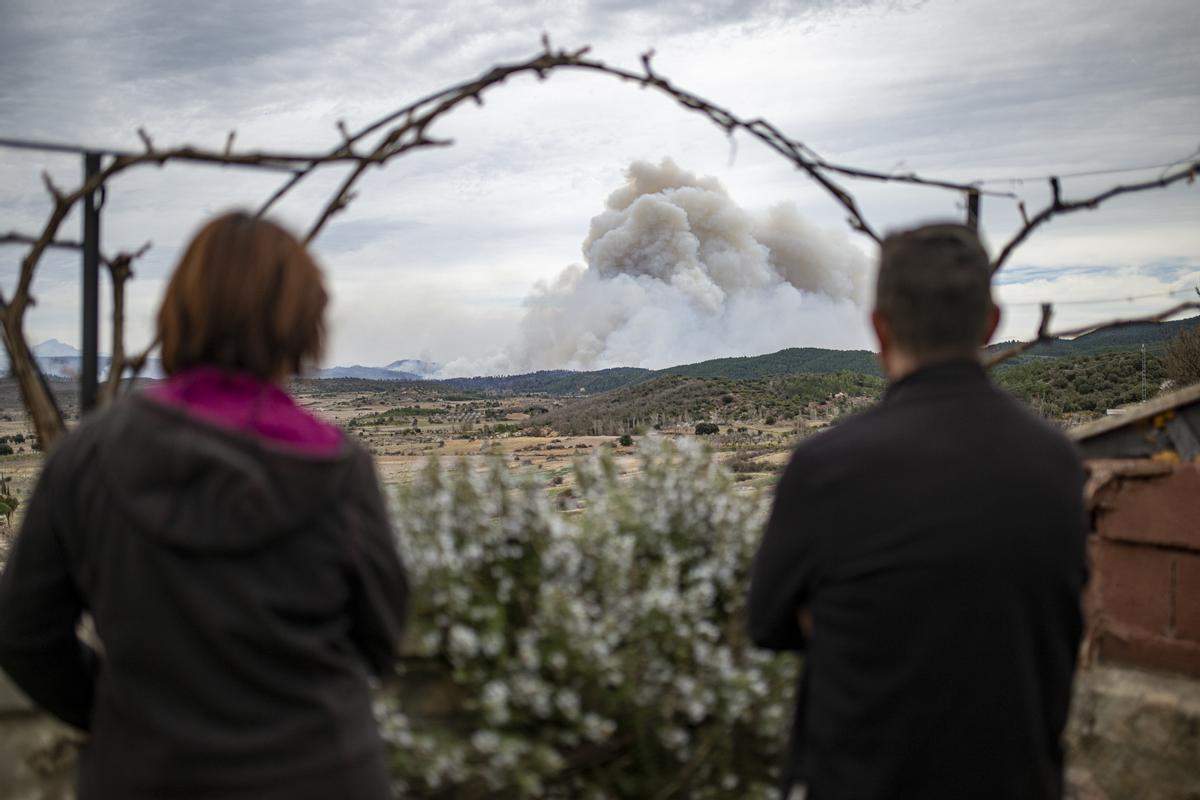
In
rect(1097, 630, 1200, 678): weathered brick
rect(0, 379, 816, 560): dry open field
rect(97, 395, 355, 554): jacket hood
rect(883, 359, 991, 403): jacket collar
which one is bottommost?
rect(0, 379, 816, 560): dry open field

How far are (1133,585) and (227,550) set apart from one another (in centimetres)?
323

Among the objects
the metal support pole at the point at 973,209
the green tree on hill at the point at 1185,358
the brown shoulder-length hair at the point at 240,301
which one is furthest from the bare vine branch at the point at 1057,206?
the green tree on hill at the point at 1185,358

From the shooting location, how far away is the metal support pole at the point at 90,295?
2.80m

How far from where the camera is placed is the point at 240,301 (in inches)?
62.5

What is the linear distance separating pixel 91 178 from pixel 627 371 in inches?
3357

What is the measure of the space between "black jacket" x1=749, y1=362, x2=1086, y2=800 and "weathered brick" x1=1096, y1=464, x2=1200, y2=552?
6.55ft

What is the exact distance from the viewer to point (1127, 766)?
11.2ft

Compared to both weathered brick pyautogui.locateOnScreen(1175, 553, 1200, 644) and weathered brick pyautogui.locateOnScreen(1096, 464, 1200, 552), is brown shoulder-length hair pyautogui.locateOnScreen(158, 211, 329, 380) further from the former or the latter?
weathered brick pyautogui.locateOnScreen(1175, 553, 1200, 644)

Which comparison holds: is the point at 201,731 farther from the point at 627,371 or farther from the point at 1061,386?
the point at 627,371

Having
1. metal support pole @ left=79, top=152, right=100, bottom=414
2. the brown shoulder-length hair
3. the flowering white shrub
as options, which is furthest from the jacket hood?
metal support pole @ left=79, top=152, right=100, bottom=414

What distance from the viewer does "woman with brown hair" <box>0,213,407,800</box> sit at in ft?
4.97

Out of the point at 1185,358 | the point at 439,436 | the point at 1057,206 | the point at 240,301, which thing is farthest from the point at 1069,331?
the point at 439,436

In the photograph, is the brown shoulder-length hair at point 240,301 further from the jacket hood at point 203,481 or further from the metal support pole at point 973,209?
the metal support pole at point 973,209

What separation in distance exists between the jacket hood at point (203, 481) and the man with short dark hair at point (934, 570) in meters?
0.82
